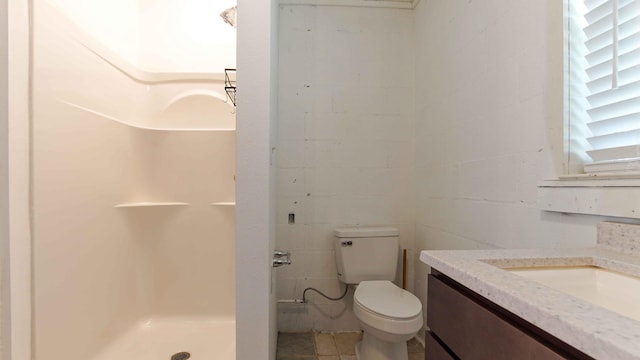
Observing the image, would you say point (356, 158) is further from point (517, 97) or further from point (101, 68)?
point (101, 68)

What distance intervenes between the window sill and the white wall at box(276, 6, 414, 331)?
118 centimetres

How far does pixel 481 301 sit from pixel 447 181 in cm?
123

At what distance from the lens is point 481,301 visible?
599 mm

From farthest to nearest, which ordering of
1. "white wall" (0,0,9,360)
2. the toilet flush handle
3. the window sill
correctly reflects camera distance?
the toilet flush handle
"white wall" (0,0,9,360)
the window sill

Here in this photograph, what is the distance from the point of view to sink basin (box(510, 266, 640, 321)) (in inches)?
25.1

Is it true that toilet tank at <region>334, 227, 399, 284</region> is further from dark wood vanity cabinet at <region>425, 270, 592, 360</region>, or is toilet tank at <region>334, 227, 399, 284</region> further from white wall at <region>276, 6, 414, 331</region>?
dark wood vanity cabinet at <region>425, 270, 592, 360</region>

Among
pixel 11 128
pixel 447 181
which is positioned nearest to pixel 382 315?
pixel 447 181

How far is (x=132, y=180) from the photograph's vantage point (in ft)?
6.28

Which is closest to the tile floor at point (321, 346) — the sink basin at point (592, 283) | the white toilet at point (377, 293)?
the white toilet at point (377, 293)

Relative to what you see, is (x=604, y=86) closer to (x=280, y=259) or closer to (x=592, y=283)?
(x=592, y=283)

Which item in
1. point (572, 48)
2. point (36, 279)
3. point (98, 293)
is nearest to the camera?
point (572, 48)

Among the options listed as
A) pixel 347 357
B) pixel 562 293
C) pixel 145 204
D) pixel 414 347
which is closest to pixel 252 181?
pixel 562 293

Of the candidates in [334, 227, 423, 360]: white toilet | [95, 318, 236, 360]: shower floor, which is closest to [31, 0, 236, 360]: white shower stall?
[95, 318, 236, 360]: shower floor

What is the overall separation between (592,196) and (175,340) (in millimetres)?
2160
